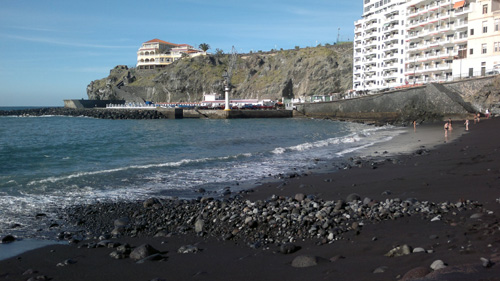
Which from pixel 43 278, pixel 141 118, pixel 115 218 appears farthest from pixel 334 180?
pixel 141 118

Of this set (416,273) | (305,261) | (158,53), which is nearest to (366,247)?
(305,261)

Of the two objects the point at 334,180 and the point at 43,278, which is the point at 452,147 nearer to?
the point at 334,180

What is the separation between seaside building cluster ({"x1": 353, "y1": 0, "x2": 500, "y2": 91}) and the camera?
54281mm

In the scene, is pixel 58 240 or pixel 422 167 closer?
pixel 58 240

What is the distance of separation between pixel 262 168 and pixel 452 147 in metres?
12.2

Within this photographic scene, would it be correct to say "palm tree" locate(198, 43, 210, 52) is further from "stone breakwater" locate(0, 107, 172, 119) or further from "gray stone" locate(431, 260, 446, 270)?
"gray stone" locate(431, 260, 446, 270)

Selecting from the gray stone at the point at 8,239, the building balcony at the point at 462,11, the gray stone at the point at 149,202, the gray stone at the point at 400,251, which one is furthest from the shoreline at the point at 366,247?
the building balcony at the point at 462,11

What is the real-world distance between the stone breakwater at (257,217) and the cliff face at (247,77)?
337 ft

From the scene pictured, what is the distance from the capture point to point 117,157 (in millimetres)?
27109

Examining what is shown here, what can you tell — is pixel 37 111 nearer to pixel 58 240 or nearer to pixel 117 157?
pixel 117 157

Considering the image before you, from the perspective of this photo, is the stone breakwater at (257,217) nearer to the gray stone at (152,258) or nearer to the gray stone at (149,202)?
the gray stone at (149,202)

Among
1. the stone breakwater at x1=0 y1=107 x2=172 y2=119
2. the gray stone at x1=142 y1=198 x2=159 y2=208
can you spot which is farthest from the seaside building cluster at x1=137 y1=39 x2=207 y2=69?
the gray stone at x1=142 y1=198 x2=159 y2=208

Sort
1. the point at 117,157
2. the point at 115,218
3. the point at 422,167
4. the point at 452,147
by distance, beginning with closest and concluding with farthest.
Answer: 1. the point at 115,218
2. the point at 422,167
3. the point at 452,147
4. the point at 117,157

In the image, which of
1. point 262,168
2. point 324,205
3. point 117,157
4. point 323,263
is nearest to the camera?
point 323,263
